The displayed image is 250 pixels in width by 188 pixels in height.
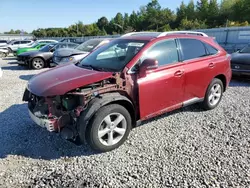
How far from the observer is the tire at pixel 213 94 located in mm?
4830

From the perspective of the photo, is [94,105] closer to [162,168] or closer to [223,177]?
[162,168]

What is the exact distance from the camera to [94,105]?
10.2 ft

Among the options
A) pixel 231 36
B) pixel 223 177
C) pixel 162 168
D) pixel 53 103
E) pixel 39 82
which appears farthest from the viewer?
pixel 231 36

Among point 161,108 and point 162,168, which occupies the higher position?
point 161,108

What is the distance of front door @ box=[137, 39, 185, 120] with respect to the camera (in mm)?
3631

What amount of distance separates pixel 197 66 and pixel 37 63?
30.9 ft

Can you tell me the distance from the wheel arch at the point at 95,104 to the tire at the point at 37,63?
9330 millimetres

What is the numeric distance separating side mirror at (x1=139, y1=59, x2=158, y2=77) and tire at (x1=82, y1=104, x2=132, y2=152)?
66 cm

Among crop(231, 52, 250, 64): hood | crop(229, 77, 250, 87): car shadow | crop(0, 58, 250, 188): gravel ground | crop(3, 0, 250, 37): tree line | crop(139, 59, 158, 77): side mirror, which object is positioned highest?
crop(3, 0, 250, 37): tree line

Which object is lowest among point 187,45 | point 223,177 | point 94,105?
point 223,177

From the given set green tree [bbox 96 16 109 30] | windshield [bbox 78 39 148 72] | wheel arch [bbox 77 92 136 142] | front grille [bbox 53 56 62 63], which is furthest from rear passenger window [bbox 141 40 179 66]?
green tree [bbox 96 16 109 30]

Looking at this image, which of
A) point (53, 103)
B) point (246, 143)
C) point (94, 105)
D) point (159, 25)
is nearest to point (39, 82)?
point (53, 103)

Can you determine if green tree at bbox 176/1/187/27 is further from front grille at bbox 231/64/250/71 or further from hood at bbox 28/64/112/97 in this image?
hood at bbox 28/64/112/97

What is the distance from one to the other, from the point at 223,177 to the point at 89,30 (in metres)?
89.8
